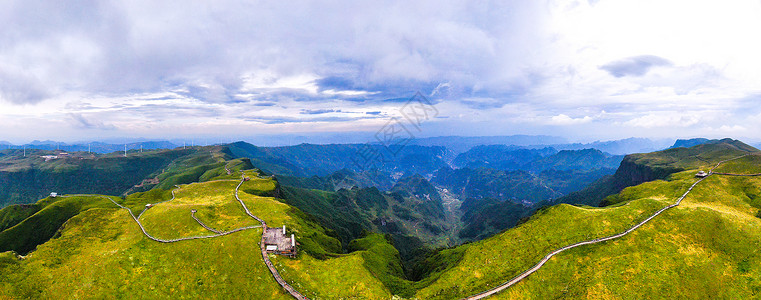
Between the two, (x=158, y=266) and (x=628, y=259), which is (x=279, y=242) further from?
(x=628, y=259)

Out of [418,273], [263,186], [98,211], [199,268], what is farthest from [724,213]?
[98,211]

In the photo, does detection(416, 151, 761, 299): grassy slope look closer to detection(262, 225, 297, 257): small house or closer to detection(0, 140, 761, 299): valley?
detection(0, 140, 761, 299): valley

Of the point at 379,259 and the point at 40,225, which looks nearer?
the point at 379,259

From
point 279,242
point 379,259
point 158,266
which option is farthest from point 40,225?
point 379,259

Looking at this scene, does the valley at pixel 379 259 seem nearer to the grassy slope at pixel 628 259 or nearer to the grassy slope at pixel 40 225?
the grassy slope at pixel 628 259

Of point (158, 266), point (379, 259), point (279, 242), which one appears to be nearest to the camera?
point (158, 266)

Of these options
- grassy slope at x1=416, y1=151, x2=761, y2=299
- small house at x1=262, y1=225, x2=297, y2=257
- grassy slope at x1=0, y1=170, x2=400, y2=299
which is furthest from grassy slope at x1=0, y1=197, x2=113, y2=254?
grassy slope at x1=416, y1=151, x2=761, y2=299
